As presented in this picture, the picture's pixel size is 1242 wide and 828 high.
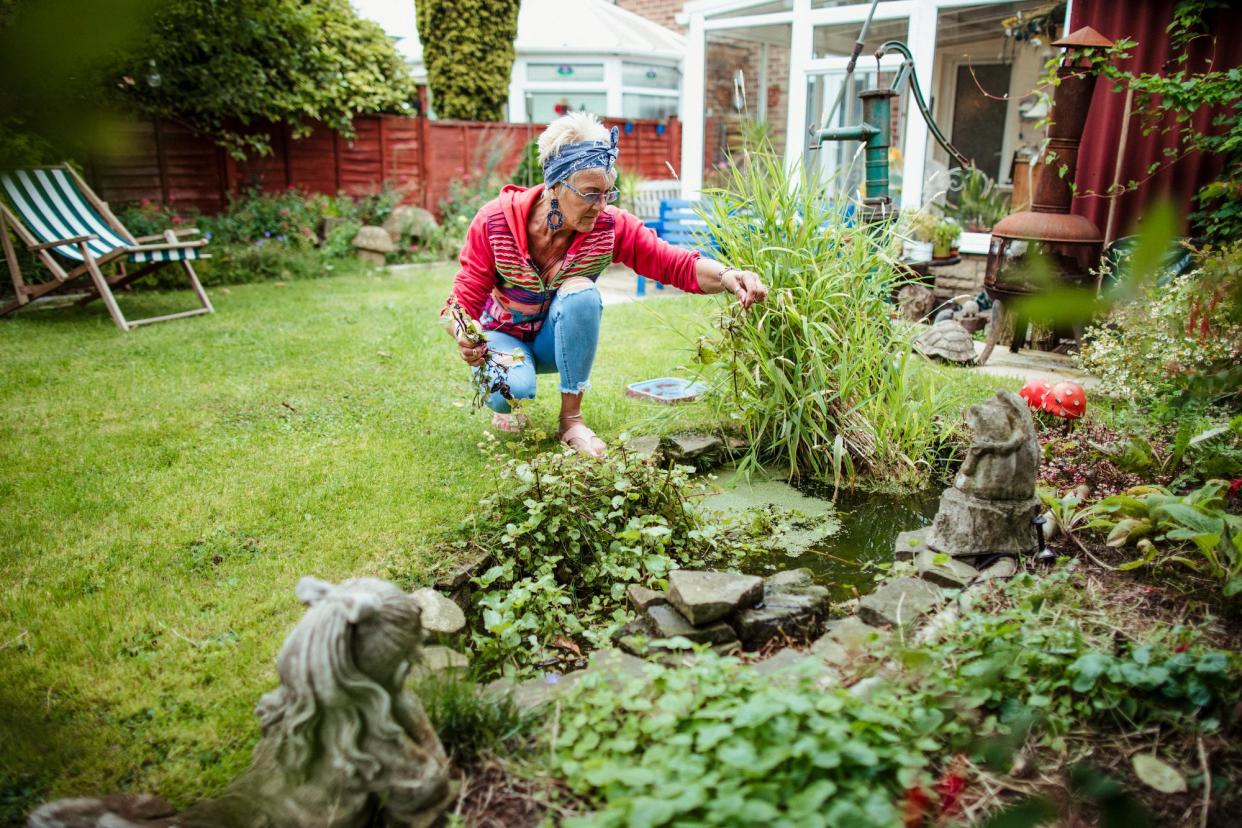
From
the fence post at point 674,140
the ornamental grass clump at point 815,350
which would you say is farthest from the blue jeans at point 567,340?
the fence post at point 674,140

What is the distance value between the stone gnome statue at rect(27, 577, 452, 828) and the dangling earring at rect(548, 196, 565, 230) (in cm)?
199

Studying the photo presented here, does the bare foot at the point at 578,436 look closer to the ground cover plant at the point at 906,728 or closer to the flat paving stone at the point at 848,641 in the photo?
the flat paving stone at the point at 848,641

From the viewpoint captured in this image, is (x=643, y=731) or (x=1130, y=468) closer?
(x=643, y=731)

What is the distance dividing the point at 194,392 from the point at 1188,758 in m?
4.04

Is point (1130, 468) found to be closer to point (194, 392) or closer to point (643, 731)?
point (643, 731)

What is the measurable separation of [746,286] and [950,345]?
220 centimetres

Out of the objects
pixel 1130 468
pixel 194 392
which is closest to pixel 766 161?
pixel 1130 468

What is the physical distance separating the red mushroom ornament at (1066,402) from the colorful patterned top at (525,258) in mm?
1459

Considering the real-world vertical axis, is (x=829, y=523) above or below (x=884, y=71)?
below

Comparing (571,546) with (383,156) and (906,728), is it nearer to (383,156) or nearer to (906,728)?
(906,728)

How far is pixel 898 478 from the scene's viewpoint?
3203mm

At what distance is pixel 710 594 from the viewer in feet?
6.80

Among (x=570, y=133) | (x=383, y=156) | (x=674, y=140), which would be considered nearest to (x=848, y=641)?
(x=570, y=133)

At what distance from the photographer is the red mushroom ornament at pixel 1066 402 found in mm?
3336
